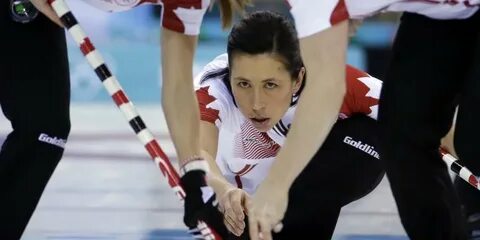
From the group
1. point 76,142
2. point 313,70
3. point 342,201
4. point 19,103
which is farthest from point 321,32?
point 76,142

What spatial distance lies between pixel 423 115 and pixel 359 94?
75 cm

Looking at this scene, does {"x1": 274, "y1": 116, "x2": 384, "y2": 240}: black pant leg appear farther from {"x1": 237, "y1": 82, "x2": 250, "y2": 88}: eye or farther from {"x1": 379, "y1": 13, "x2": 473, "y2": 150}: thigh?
{"x1": 379, "y1": 13, "x2": 473, "y2": 150}: thigh

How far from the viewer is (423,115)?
2.87 metres

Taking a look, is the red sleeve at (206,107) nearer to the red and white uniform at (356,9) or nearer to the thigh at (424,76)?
the thigh at (424,76)

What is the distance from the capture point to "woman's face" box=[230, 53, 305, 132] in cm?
336

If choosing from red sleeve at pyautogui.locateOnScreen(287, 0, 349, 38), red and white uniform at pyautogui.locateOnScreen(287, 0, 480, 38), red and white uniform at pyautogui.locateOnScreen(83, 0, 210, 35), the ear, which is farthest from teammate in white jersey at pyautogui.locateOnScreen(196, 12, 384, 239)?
red sleeve at pyautogui.locateOnScreen(287, 0, 349, 38)

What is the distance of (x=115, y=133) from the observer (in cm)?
676

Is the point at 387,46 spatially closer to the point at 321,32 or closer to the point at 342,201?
the point at 342,201

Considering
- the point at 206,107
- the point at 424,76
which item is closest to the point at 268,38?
the point at 206,107

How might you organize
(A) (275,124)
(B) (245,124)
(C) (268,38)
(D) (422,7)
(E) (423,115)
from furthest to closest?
(B) (245,124)
(A) (275,124)
(C) (268,38)
(E) (423,115)
(D) (422,7)

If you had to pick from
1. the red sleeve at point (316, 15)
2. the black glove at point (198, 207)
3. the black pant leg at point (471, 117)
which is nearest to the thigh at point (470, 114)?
the black pant leg at point (471, 117)

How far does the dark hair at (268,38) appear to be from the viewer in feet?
11.0

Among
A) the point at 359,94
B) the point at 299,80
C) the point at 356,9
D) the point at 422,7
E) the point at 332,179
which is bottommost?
the point at 332,179

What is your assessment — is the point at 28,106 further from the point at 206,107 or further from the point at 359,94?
the point at 359,94
